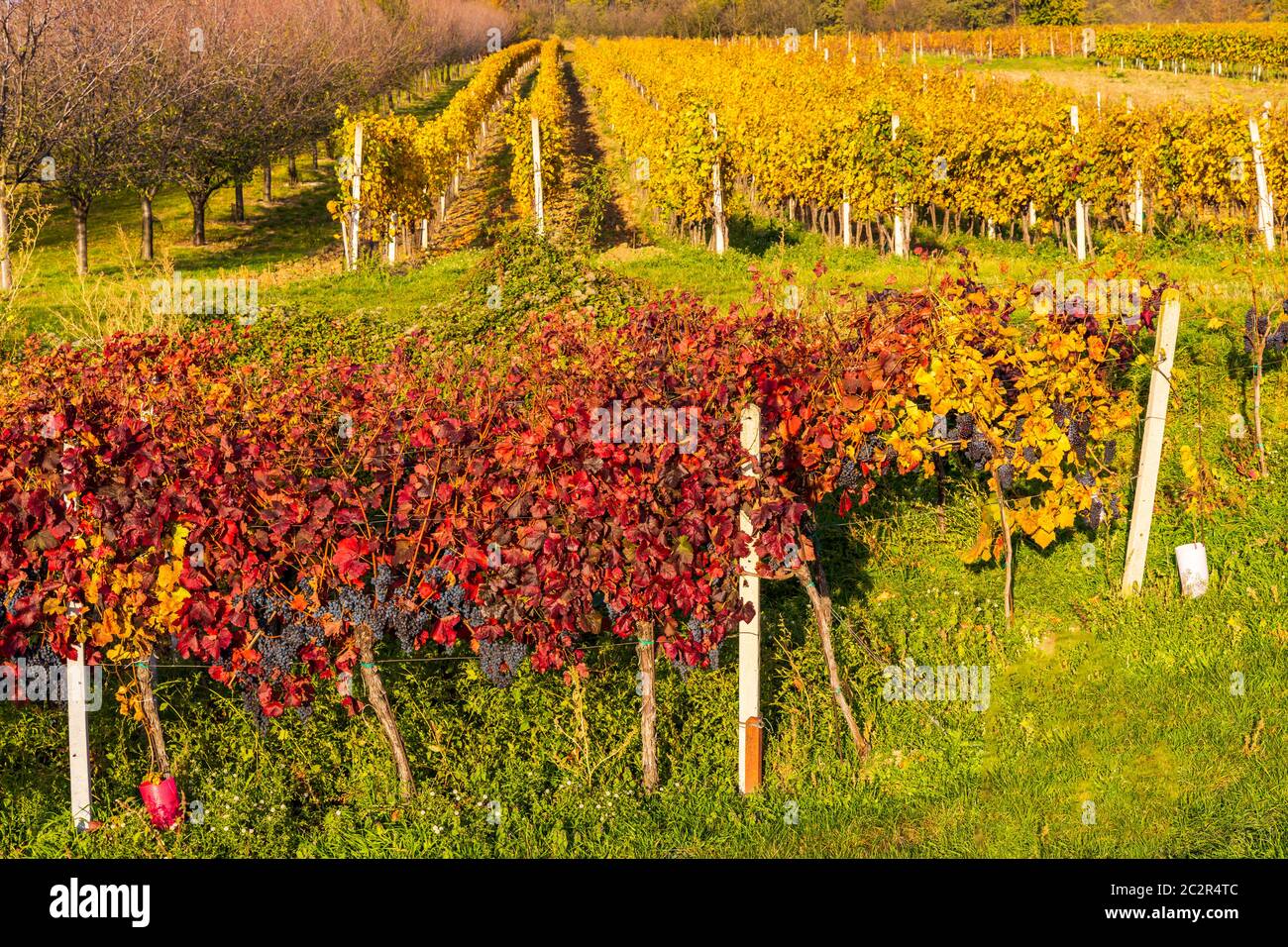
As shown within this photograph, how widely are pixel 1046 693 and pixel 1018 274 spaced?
9.01m

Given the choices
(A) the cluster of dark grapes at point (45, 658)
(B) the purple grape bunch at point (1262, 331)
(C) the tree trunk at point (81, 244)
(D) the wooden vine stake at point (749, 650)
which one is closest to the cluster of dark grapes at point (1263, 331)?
(B) the purple grape bunch at point (1262, 331)

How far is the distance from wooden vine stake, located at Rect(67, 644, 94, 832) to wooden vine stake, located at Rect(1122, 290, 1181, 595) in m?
5.25

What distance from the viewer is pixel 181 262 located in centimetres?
2141

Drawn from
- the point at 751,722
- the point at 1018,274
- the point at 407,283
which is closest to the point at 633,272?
the point at 407,283

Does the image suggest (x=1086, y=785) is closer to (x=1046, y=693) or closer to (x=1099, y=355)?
(x=1046, y=693)

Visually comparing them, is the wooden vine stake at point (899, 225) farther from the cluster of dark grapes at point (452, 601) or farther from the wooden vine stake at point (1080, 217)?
the cluster of dark grapes at point (452, 601)

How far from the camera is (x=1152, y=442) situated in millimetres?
6434

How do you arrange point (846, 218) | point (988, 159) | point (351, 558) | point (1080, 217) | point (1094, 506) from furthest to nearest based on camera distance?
point (846, 218) < point (988, 159) < point (1080, 217) < point (1094, 506) < point (351, 558)

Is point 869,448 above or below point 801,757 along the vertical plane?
above

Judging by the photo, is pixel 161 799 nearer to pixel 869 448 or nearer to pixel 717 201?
pixel 869 448

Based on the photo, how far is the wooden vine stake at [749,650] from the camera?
496cm

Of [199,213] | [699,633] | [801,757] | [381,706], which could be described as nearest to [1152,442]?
[801,757]

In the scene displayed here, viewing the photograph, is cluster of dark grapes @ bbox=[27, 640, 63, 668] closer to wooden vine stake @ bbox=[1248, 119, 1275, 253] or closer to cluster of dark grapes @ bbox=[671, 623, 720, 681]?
cluster of dark grapes @ bbox=[671, 623, 720, 681]

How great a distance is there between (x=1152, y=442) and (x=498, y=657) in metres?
3.80
